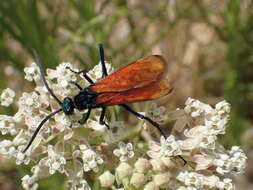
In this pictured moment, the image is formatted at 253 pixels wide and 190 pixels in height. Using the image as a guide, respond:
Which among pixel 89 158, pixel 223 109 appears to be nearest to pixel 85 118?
pixel 89 158

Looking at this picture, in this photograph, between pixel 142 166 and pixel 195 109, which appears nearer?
pixel 142 166

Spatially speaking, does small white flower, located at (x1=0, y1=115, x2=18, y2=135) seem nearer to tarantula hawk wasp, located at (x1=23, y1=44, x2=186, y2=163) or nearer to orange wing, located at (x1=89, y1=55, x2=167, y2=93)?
tarantula hawk wasp, located at (x1=23, y1=44, x2=186, y2=163)

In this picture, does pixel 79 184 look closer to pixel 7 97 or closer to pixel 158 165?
pixel 158 165

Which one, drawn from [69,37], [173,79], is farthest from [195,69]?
[69,37]

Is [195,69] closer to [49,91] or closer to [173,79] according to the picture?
[173,79]

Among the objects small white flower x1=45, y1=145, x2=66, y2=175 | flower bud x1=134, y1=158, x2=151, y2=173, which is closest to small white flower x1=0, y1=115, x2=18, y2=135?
small white flower x1=45, y1=145, x2=66, y2=175

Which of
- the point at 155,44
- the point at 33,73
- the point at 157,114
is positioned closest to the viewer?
the point at 157,114

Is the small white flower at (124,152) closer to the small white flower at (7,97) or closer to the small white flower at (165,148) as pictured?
the small white flower at (165,148)
